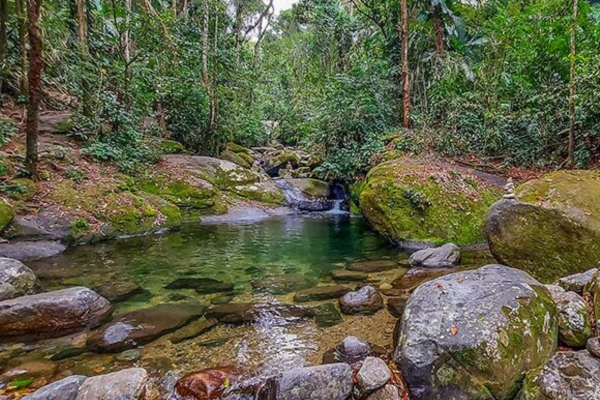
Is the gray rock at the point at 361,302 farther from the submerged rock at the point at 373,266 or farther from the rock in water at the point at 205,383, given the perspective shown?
the rock in water at the point at 205,383

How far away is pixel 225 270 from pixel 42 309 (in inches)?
108

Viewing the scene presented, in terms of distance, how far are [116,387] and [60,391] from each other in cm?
38

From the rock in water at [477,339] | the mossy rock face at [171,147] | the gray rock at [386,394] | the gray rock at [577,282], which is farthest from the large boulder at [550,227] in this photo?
the mossy rock face at [171,147]

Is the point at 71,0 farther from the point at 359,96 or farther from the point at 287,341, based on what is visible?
the point at 287,341

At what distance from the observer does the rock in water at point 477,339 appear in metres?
2.65

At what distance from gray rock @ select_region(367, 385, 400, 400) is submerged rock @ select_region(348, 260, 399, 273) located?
316cm

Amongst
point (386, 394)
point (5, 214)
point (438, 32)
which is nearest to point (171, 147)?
point (5, 214)

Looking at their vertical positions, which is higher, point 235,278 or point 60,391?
point 235,278

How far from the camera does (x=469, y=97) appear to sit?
11.0 meters

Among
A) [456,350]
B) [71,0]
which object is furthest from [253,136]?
[456,350]

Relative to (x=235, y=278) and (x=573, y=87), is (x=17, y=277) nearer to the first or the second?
(x=235, y=278)

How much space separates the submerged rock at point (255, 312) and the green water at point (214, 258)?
41cm

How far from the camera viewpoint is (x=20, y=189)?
7.53m

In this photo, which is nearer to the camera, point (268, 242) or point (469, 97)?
point (268, 242)
